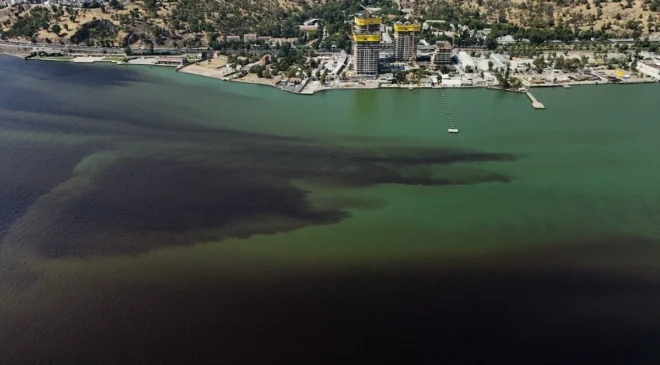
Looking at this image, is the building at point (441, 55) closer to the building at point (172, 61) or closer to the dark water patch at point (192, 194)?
the dark water patch at point (192, 194)

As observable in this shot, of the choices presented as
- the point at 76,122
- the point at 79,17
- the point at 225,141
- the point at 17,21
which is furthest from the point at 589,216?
the point at 17,21

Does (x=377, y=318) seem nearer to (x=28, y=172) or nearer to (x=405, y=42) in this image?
(x=28, y=172)

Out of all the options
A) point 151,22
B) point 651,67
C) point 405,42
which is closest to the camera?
point 651,67

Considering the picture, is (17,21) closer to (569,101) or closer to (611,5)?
(569,101)

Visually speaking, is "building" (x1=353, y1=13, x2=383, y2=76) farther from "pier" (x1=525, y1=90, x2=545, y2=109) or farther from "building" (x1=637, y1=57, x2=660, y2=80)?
"building" (x1=637, y1=57, x2=660, y2=80)

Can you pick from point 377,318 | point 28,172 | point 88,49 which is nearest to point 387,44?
point 88,49

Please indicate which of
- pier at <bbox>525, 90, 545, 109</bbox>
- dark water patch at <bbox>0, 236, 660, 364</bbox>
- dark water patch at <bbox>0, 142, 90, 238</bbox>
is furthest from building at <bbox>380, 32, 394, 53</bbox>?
dark water patch at <bbox>0, 236, 660, 364</bbox>
